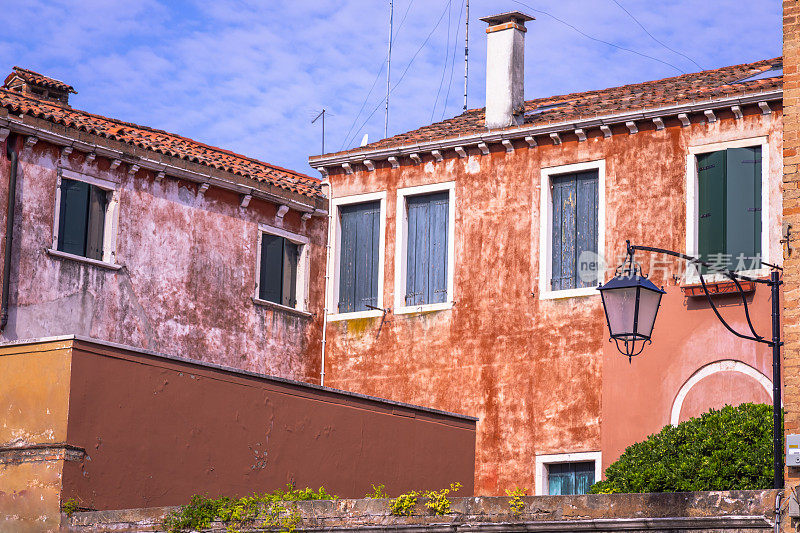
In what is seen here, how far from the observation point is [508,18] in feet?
68.0

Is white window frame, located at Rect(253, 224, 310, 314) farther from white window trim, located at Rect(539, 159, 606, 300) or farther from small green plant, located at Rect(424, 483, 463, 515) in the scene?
small green plant, located at Rect(424, 483, 463, 515)

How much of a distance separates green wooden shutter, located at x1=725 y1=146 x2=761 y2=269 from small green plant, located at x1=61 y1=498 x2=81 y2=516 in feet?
30.7

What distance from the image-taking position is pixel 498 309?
65.4 ft

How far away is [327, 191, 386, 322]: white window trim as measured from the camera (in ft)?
69.2

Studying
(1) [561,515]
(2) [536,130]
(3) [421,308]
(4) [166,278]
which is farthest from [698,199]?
(1) [561,515]

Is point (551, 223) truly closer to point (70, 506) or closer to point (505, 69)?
point (505, 69)

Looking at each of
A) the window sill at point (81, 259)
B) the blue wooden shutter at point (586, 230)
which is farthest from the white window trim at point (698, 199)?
the window sill at point (81, 259)

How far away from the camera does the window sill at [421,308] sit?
66.9ft

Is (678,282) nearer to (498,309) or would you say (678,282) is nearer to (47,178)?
(498,309)

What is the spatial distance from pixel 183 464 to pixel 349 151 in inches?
341

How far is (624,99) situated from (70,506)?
11.0 metres

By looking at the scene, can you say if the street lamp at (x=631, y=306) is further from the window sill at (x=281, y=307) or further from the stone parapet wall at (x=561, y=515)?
the window sill at (x=281, y=307)

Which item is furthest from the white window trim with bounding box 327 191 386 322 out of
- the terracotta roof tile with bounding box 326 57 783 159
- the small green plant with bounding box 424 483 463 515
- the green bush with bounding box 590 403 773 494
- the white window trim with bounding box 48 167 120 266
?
the small green plant with bounding box 424 483 463 515

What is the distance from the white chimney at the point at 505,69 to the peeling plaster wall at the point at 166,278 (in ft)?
11.6
